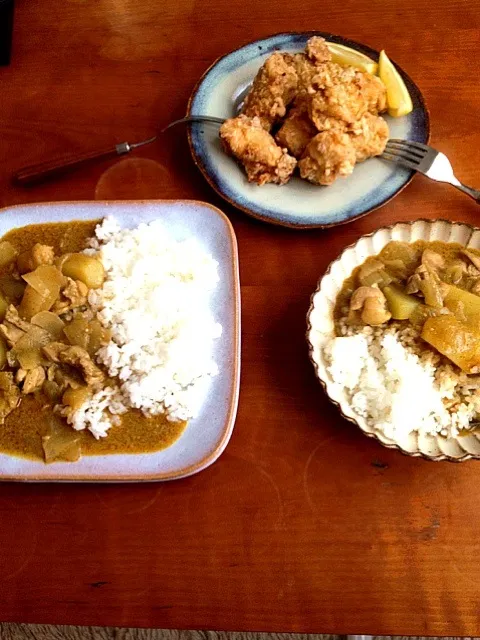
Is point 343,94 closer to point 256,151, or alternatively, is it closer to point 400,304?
point 256,151

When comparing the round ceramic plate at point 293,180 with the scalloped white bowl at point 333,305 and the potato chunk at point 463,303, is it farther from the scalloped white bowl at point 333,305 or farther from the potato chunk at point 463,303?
the potato chunk at point 463,303

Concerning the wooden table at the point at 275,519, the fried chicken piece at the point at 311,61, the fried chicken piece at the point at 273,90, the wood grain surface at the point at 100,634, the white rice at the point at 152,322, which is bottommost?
the wood grain surface at the point at 100,634

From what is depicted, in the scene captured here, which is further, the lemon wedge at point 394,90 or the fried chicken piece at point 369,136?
the lemon wedge at point 394,90

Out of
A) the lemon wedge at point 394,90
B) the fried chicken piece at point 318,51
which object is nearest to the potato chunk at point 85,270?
the fried chicken piece at point 318,51

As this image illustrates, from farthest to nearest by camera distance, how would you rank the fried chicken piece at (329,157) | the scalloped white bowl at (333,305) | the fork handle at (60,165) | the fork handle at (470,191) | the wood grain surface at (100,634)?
the wood grain surface at (100,634)
the fork handle at (60,165)
the fork handle at (470,191)
the fried chicken piece at (329,157)
the scalloped white bowl at (333,305)

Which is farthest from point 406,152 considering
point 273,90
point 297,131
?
point 273,90

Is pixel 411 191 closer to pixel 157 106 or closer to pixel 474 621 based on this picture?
pixel 157 106
